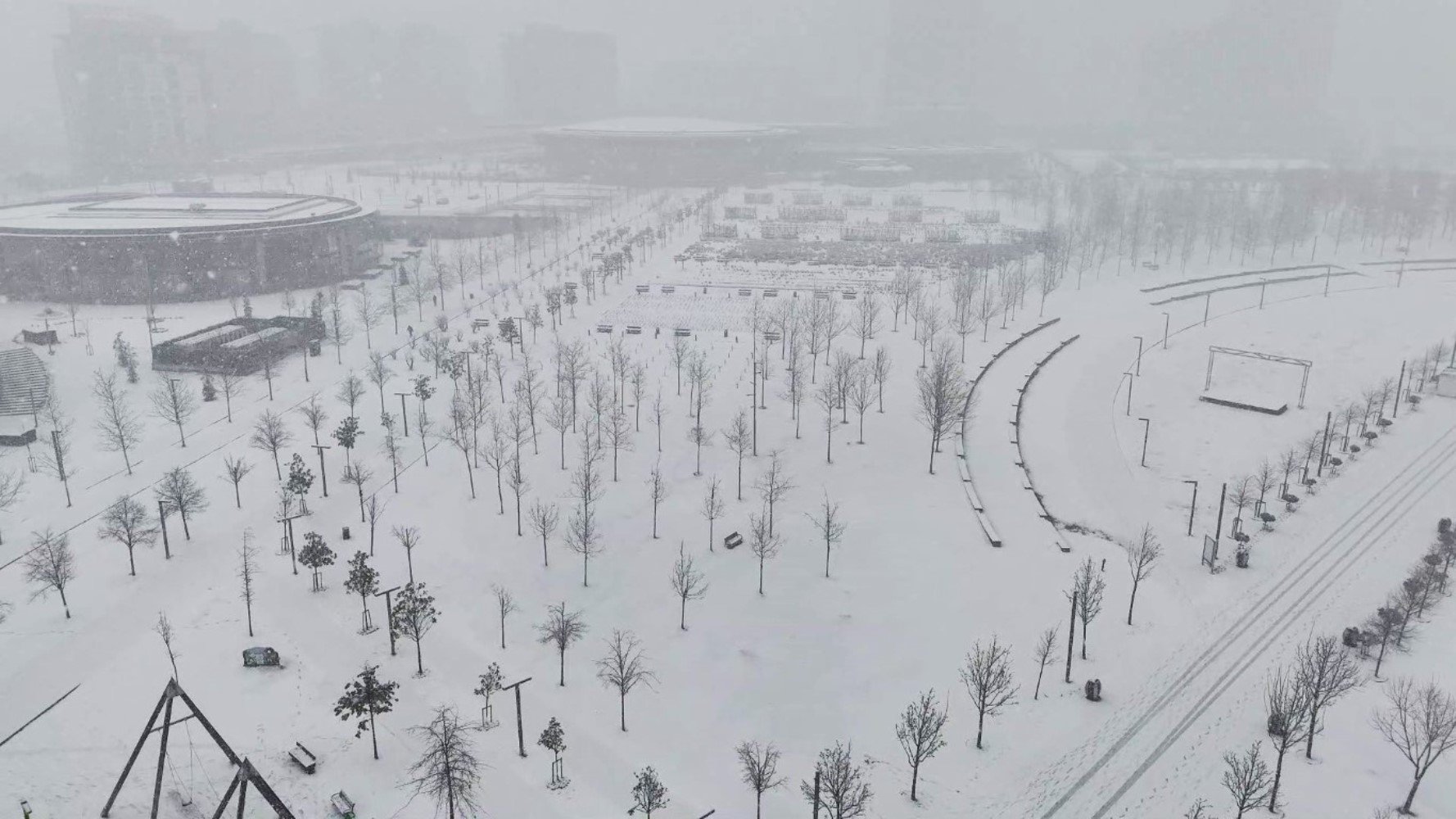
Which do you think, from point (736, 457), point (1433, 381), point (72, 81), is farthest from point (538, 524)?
point (72, 81)

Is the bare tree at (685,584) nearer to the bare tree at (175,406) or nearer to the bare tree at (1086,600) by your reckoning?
the bare tree at (1086,600)

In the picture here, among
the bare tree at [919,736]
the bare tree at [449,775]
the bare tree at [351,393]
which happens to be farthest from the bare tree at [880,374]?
the bare tree at [449,775]

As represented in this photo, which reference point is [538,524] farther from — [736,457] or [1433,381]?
[1433,381]

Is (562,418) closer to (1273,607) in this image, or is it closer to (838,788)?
(838,788)

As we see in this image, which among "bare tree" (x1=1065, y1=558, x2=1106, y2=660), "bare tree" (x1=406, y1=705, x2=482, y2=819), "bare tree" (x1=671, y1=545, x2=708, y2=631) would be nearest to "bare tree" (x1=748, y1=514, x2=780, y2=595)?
"bare tree" (x1=671, y1=545, x2=708, y2=631)

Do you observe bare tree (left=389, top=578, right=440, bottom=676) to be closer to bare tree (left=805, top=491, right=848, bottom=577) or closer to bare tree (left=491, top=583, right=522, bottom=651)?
bare tree (left=491, top=583, right=522, bottom=651)
